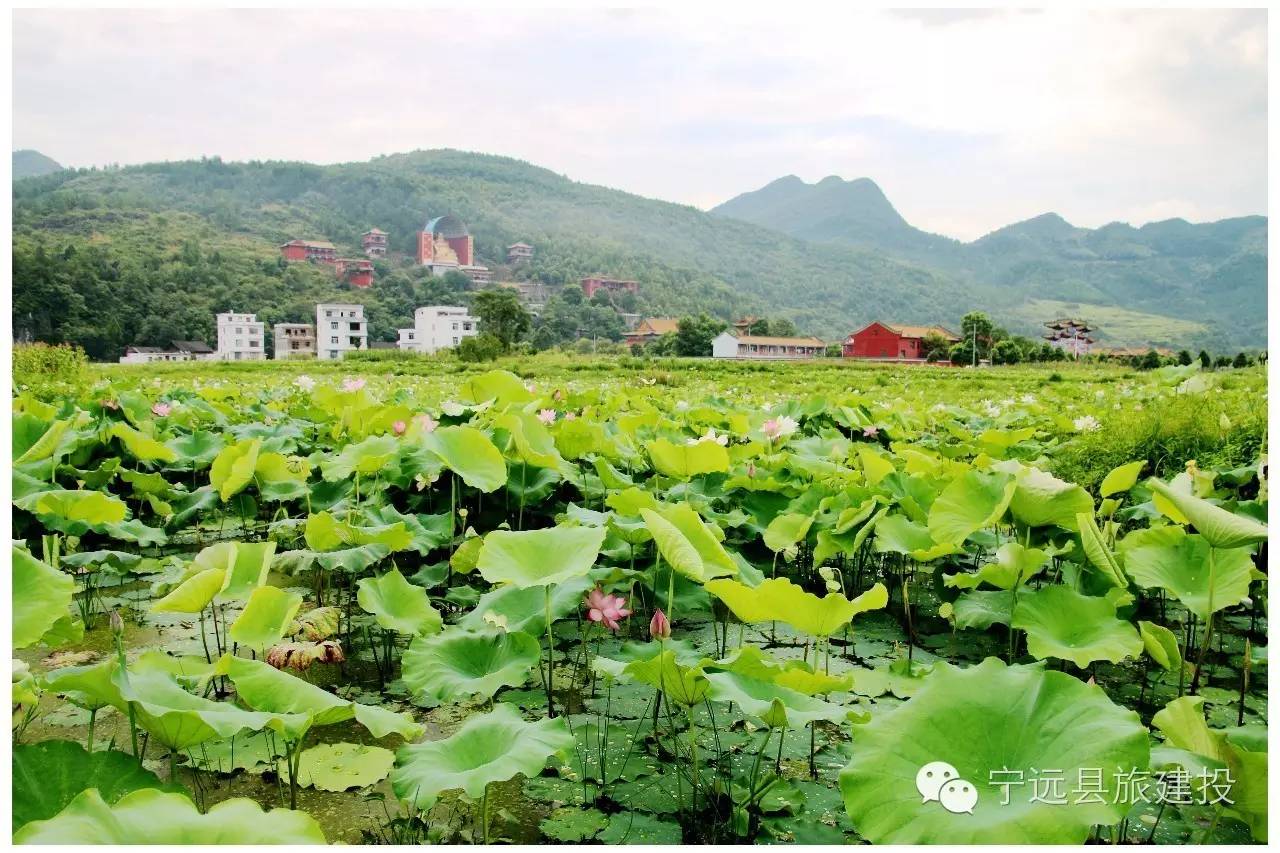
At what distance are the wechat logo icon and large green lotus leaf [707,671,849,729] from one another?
0.57 feet

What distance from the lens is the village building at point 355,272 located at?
Result: 58828mm

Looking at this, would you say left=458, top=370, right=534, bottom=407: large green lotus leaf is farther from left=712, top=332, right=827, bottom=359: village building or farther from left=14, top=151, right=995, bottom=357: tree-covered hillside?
left=712, top=332, right=827, bottom=359: village building

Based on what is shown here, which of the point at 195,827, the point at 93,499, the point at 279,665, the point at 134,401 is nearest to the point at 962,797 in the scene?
the point at 195,827

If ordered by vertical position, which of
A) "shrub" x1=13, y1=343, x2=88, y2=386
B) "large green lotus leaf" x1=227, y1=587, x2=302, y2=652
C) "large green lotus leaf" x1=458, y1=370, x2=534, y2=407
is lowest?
"large green lotus leaf" x1=227, y1=587, x2=302, y2=652

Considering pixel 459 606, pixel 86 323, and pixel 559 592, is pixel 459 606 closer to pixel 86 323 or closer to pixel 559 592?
pixel 559 592

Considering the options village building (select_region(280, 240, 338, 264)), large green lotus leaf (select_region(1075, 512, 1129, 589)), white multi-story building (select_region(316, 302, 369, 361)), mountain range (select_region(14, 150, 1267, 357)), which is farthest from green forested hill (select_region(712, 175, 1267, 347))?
village building (select_region(280, 240, 338, 264))

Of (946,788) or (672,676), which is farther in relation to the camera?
(672,676)

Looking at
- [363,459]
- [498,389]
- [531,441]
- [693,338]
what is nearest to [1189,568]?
[531,441]

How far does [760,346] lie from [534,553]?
1950 inches

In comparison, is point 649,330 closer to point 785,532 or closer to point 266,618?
point 785,532

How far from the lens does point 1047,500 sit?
165 centimetres

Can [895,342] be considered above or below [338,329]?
below

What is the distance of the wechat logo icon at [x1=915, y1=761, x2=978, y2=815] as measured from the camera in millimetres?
857

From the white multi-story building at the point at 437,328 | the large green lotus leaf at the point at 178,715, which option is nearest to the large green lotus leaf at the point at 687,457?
the large green lotus leaf at the point at 178,715
